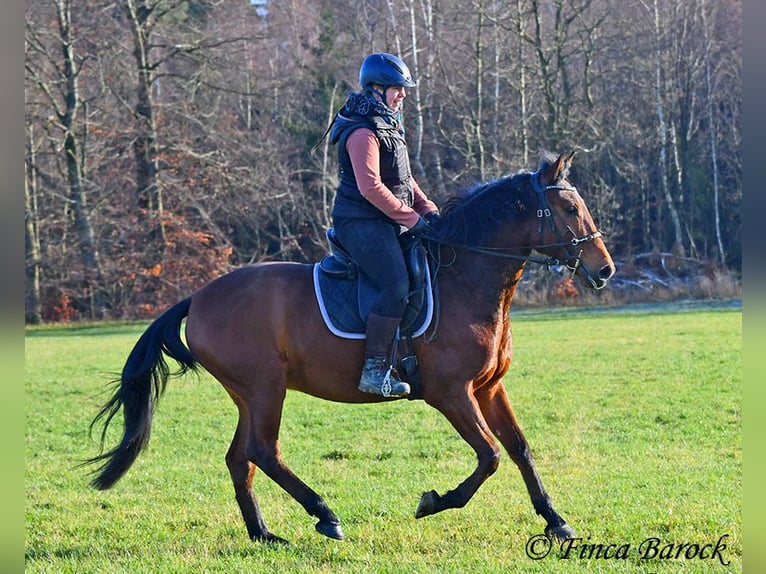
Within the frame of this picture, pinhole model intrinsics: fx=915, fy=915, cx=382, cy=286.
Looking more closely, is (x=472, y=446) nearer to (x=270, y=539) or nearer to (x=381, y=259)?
(x=381, y=259)

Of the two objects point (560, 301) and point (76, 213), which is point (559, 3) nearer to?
point (560, 301)

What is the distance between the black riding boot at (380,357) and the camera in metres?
6.16

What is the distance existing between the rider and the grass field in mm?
1224

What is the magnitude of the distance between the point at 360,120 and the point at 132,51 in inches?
1289

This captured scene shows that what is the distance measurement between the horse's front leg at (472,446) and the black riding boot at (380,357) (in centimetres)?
34

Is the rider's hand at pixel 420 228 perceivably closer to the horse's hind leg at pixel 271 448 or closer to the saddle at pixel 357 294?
the saddle at pixel 357 294

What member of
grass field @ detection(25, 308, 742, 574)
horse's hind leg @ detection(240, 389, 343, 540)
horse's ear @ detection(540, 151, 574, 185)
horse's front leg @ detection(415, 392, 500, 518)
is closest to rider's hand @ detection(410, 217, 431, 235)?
horse's ear @ detection(540, 151, 574, 185)

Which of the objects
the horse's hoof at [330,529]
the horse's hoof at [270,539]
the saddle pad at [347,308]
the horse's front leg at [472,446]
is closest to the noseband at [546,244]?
the saddle pad at [347,308]

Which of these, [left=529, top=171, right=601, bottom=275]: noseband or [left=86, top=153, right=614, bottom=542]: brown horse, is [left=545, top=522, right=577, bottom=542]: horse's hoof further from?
[left=529, top=171, right=601, bottom=275]: noseband

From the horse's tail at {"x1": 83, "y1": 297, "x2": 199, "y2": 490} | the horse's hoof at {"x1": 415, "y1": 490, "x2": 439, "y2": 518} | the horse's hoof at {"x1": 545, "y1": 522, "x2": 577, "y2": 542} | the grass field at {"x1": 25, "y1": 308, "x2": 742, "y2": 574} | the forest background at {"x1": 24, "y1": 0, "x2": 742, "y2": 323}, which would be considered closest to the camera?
the grass field at {"x1": 25, "y1": 308, "x2": 742, "y2": 574}

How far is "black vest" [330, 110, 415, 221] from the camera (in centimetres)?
638

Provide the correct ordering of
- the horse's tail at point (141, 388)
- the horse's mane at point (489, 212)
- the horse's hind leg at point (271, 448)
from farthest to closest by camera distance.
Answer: the horse's tail at point (141, 388)
the horse's mane at point (489, 212)
the horse's hind leg at point (271, 448)

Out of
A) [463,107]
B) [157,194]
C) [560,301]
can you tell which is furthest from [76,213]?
[560,301]

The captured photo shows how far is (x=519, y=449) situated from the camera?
6.51 m
